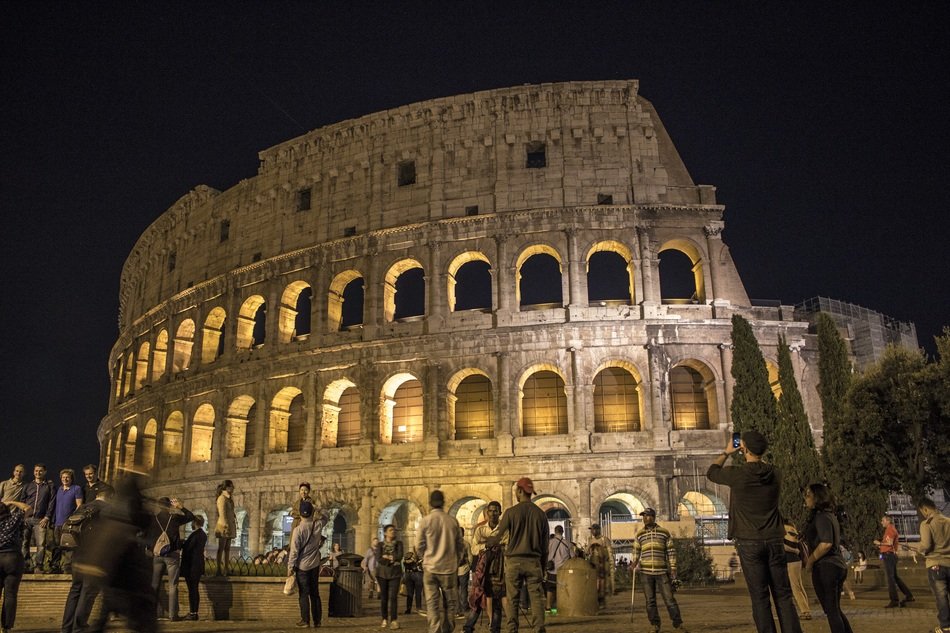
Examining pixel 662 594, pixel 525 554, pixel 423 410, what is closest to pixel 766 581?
pixel 525 554

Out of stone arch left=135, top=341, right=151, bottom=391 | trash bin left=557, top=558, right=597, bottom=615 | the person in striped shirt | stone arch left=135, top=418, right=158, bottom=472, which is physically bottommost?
trash bin left=557, top=558, right=597, bottom=615

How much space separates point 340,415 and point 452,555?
20707mm

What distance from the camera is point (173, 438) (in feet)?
104

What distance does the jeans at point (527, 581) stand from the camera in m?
7.93

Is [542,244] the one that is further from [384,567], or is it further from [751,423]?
[384,567]

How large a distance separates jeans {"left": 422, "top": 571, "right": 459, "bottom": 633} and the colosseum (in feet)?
46.7

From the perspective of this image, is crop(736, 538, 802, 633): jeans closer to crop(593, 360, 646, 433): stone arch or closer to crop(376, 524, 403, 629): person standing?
crop(376, 524, 403, 629): person standing

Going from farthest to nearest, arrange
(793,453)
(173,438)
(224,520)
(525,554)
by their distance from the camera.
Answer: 1. (173,438)
2. (793,453)
3. (224,520)
4. (525,554)

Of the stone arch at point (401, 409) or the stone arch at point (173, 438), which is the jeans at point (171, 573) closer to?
the stone arch at point (401, 409)

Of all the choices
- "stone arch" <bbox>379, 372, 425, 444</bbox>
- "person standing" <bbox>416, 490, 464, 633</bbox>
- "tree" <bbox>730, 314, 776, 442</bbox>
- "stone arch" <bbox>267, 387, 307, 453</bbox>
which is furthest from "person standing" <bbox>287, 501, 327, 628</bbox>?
"stone arch" <bbox>267, 387, 307, 453</bbox>

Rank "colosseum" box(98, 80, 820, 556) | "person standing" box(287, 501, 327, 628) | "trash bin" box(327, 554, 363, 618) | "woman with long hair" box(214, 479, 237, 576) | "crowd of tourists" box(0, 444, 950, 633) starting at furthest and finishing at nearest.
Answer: "colosseum" box(98, 80, 820, 556) → "woman with long hair" box(214, 479, 237, 576) → "trash bin" box(327, 554, 363, 618) → "person standing" box(287, 501, 327, 628) → "crowd of tourists" box(0, 444, 950, 633)

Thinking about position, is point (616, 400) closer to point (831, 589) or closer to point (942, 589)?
point (942, 589)

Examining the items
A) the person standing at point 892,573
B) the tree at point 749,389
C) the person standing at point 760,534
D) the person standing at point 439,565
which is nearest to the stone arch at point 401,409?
the tree at point 749,389

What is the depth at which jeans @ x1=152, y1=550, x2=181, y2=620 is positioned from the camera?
1070 centimetres
